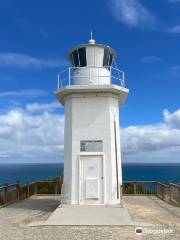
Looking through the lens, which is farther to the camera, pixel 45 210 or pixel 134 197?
pixel 134 197

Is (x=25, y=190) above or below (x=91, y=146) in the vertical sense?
below

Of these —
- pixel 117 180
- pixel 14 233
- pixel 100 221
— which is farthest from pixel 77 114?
pixel 14 233

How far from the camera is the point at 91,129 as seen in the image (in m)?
13.7

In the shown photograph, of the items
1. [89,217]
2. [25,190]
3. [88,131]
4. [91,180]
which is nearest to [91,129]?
[88,131]

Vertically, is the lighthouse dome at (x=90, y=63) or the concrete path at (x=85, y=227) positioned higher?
the lighthouse dome at (x=90, y=63)

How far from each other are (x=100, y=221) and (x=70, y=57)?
7464 mm

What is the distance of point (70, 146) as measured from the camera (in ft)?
45.0

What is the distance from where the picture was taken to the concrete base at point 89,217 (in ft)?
32.9

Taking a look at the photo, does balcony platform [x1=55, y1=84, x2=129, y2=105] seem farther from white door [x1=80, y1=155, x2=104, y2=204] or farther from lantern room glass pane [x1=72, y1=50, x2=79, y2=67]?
white door [x1=80, y1=155, x2=104, y2=204]

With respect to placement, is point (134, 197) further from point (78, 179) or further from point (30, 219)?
point (30, 219)

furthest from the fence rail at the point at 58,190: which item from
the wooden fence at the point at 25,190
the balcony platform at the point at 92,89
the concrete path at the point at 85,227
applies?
the balcony platform at the point at 92,89

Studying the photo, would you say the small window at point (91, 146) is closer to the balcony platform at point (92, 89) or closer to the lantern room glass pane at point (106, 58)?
the balcony platform at point (92, 89)

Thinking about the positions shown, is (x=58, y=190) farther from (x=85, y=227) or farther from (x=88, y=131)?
(x=85, y=227)

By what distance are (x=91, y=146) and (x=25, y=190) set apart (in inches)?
227
